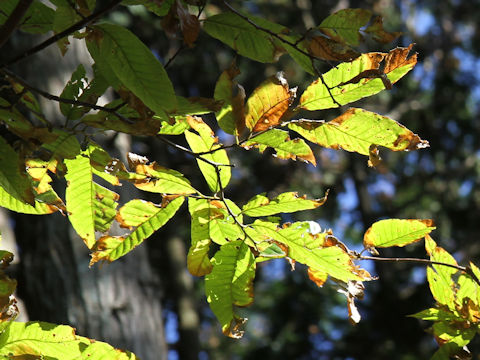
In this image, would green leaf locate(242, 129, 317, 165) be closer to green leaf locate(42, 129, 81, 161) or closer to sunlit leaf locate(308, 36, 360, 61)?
sunlit leaf locate(308, 36, 360, 61)

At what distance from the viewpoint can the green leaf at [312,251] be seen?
65 centimetres

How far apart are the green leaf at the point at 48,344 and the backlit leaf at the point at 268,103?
0.34 metres

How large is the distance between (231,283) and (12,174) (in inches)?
12.1

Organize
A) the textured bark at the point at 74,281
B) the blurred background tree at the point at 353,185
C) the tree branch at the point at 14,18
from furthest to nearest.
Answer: the blurred background tree at the point at 353,185 < the textured bark at the point at 74,281 < the tree branch at the point at 14,18

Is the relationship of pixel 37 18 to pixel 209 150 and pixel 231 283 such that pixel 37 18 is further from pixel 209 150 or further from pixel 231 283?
pixel 231 283

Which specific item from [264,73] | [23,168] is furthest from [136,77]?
[264,73]

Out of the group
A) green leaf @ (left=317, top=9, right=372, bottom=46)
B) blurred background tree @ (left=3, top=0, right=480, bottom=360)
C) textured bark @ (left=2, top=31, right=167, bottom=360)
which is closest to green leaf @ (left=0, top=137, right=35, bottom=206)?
green leaf @ (left=317, top=9, right=372, bottom=46)

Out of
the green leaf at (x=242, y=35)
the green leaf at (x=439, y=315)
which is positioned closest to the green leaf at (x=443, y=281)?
the green leaf at (x=439, y=315)

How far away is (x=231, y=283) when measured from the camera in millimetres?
699

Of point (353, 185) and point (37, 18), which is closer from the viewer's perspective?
point (37, 18)

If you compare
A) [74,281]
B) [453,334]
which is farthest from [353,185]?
[453,334]

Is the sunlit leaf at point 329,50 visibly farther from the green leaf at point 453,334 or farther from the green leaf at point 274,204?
the green leaf at point 453,334

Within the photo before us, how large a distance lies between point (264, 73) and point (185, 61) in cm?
88

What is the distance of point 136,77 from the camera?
533 millimetres
